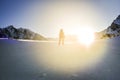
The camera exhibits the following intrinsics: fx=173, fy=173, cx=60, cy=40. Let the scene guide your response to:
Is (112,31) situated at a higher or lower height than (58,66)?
higher

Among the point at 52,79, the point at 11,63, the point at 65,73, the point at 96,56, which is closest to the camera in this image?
the point at 52,79

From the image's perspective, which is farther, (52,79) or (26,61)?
(26,61)

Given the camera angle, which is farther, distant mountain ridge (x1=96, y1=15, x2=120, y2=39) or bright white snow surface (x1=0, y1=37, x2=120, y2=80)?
distant mountain ridge (x1=96, y1=15, x2=120, y2=39)

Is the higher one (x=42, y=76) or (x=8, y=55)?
(x=8, y=55)

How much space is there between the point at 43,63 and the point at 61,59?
1.62m

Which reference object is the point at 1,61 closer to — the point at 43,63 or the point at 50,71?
the point at 43,63

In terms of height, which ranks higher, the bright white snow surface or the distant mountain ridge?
the distant mountain ridge

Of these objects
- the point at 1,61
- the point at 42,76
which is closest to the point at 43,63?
the point at 42,76

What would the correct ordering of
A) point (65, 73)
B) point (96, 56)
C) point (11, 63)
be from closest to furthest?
point (65, 73) < point (11, 63) < point (96, 56)

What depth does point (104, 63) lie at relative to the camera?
11734 mm

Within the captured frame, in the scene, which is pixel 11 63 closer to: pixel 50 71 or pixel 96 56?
pixel 50 71

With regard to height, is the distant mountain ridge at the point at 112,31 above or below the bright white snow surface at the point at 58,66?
above

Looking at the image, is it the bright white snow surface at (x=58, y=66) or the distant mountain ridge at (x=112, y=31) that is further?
the distant mountain ridge at (x=112, y=31)

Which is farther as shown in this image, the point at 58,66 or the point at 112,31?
the point at 112,31
